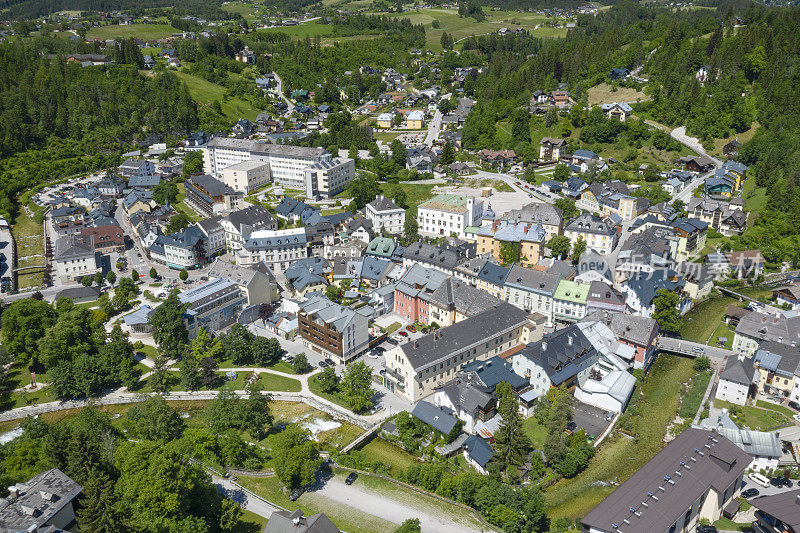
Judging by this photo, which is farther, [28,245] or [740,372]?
[28,245]

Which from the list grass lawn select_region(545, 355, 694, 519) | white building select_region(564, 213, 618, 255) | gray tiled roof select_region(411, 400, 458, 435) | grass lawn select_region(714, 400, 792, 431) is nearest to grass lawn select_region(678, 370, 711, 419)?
grass lawn select_region(545, 355, 694, 519)

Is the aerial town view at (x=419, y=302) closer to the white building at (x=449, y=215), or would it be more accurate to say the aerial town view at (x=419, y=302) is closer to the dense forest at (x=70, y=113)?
the white building at (x=449, y=215)

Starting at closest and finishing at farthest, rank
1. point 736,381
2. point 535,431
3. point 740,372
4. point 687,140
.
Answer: point 535,431, point 736,381, point 740,372, point 687,140

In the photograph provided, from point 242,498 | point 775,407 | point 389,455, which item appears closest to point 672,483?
point 775,407

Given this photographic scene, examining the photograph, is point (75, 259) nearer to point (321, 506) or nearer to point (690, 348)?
point (321, 506)

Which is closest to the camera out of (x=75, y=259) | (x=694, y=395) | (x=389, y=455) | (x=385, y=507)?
(x=385, y=507)
